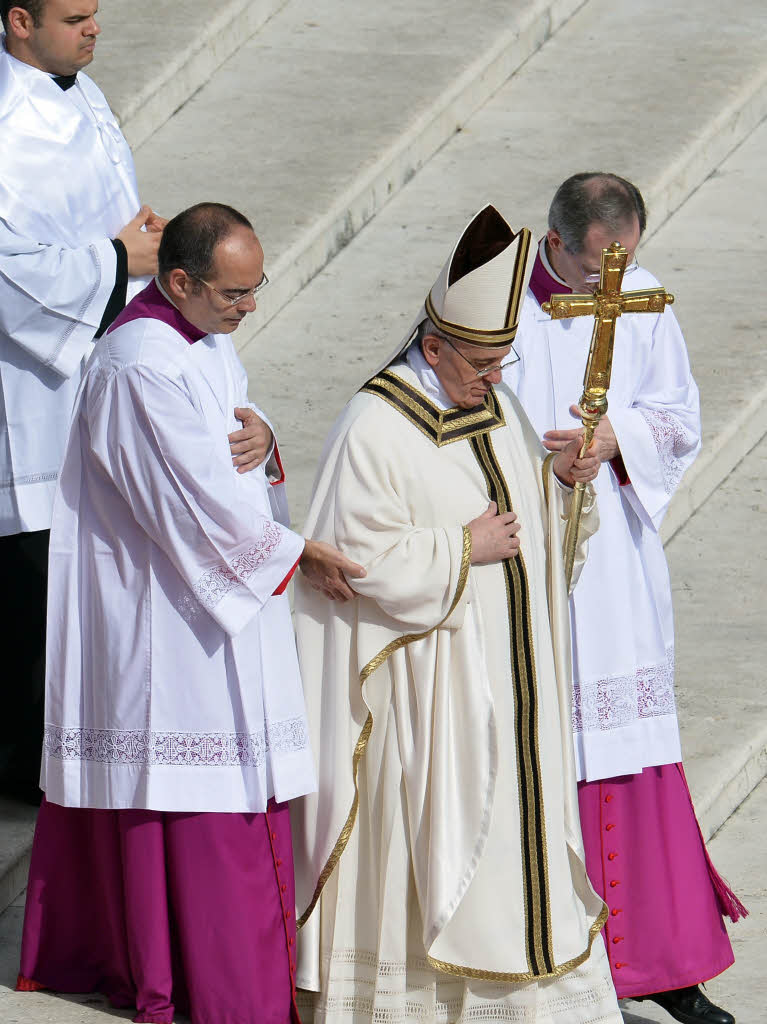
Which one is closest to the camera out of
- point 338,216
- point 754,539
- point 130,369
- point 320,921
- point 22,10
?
point 130,369

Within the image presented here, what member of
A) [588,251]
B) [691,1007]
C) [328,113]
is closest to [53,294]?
[588,251]

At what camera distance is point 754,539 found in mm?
7574

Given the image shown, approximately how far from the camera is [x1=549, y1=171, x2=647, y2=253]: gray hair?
4918 mm

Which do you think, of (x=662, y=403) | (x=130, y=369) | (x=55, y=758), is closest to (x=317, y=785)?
(x=55, y=758)

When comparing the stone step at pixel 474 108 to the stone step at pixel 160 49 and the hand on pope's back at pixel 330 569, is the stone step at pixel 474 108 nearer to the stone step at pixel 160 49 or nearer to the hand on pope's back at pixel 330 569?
the stone step at pixel 160 49

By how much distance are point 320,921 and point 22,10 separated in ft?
8.44

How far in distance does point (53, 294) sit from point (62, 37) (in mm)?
709

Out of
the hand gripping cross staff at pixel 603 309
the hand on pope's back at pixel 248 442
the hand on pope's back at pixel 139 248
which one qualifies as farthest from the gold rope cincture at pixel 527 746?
the hand on pope's back at pixel 139 248

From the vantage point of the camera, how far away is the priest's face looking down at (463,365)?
457 cm

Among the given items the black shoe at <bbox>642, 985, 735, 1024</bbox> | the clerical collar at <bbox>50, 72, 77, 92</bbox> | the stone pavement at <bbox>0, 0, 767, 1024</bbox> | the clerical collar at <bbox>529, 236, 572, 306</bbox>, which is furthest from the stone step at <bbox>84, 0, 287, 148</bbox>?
the black shoe at <bbox>642, 985, 735, 1024</bbox>

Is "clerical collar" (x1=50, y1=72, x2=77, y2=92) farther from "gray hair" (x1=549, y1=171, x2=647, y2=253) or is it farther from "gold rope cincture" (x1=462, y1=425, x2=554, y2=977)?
"gold rope cincture" (x1=462, y1=425, x2=554, y2=977)

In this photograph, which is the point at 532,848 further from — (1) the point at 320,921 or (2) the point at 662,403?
(2) the point at 662,403

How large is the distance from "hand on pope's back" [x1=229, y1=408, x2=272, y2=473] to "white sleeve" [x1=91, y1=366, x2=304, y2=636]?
0.41 feet

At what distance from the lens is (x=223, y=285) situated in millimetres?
4418
